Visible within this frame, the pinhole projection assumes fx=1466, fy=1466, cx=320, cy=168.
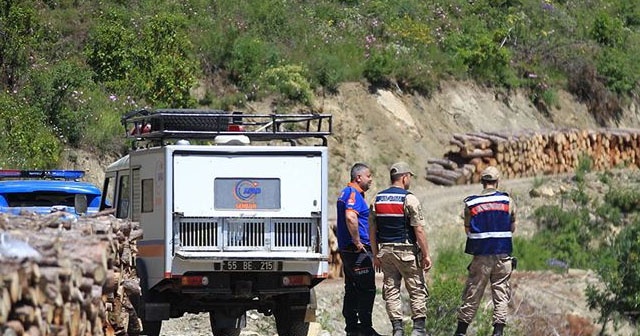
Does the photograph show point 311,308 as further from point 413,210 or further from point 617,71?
point 617,71

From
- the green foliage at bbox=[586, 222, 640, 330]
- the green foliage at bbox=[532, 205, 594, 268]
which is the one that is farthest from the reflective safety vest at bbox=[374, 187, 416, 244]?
the green foliage at bbox=[532, 205, 594, 268]

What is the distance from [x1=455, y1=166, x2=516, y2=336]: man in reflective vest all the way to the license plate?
2228mm

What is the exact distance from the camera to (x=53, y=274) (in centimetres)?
795

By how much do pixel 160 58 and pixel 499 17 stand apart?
16.8 meters

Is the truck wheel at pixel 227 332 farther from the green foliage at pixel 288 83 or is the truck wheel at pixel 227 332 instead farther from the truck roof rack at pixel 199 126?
the green foliage at pixel 288 83

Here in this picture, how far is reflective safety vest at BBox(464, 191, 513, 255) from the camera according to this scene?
50.4ft

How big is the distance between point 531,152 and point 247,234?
23175 millimetres

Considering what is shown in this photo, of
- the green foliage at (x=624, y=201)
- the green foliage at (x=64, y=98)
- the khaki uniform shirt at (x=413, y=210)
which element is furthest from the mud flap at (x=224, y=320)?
the green foliage at (x=624, y=201)

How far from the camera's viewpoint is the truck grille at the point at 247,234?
16297 millimetres

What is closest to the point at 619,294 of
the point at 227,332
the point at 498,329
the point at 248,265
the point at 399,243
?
the point at 227,332

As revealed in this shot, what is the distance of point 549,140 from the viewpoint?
39344 millimetres

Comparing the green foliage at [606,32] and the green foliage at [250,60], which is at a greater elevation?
the green foliage at [606,32]

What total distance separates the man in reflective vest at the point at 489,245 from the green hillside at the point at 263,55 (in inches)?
488

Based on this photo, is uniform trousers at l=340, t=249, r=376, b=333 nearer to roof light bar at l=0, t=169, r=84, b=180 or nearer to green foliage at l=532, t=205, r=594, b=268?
roof light bar at l=0, t=169, r=84, b=180
